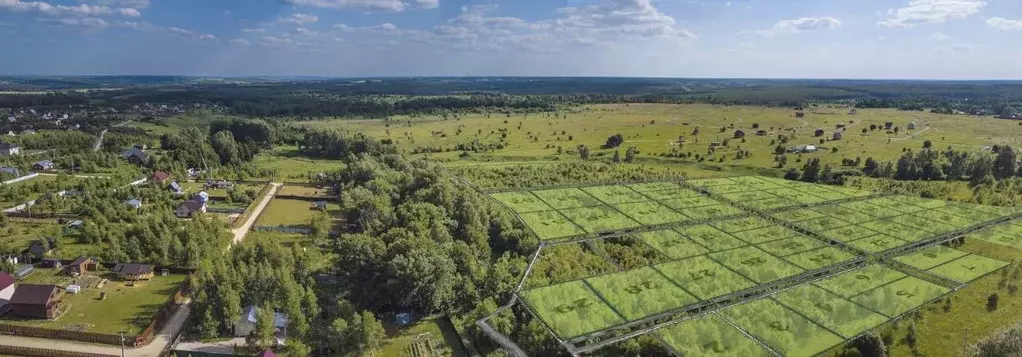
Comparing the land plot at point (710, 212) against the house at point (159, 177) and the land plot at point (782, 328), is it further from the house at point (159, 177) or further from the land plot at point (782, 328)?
the house at point (159, 177)

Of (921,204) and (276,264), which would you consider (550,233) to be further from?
(921,204)

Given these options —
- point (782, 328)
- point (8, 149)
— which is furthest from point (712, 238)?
point (8, 149)

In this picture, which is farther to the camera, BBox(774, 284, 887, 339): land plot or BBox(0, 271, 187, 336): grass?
BBox(0, 271, 187, 336): grass

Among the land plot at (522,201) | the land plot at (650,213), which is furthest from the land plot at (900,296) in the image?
the land plot at (522,201)

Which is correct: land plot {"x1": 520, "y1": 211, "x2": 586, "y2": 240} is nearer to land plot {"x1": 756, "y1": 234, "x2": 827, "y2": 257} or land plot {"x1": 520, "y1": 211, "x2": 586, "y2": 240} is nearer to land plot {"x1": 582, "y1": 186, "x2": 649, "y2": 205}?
land plot {"x1": 582, "y1": 186, "x2": 649, "y2": 205}

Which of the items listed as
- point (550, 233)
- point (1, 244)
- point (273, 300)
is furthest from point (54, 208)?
point (550, 233)

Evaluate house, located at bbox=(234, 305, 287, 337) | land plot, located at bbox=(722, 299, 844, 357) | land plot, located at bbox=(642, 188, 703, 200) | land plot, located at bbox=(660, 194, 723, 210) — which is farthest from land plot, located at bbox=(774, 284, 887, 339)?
house, located at bbox=(234, 305, 287, 337)
